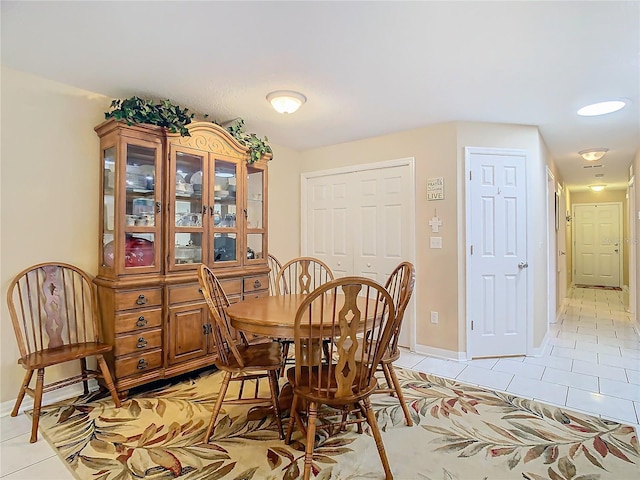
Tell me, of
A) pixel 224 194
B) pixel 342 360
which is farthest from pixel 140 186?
pixel 342 360

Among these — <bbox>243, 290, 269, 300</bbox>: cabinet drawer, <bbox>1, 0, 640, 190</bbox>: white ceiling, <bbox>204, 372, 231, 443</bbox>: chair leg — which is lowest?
<bbox>204, 372, 231, 443</bbox>: chair leg

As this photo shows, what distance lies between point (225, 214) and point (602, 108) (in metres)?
3.38

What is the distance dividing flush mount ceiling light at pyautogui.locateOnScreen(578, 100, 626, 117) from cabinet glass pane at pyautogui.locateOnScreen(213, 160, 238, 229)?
10.3 feet

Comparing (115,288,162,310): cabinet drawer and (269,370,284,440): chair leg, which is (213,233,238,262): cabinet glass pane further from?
(269,370,284,440): chair leg

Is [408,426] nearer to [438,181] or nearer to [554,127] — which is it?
[438,181]

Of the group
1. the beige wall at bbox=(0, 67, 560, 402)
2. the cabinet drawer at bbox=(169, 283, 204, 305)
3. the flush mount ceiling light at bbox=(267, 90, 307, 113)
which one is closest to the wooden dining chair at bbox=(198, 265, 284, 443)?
the cabinet drawer at bbox=(169, 283, 204, 305)

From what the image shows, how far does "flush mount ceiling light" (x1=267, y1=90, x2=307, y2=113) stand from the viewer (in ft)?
9.05

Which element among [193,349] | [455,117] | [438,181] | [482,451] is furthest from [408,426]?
[455,117]

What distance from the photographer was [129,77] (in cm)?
254

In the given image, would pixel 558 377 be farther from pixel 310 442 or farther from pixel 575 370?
pixel 310 442

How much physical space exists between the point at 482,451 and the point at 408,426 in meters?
0.43

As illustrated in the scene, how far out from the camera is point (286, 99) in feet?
9.12

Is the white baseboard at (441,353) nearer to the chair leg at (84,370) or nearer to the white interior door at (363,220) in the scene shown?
the white interior door at (363,220)

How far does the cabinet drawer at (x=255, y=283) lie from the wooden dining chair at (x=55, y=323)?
1202mm
